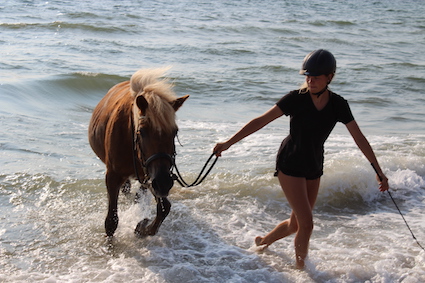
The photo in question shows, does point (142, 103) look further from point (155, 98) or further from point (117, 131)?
point (117, 131)

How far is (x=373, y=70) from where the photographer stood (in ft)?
56.0

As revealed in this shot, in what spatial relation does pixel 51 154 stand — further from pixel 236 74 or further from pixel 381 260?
pixel 236 74

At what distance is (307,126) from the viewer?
4.16 meters

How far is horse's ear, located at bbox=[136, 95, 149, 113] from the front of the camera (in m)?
4.40

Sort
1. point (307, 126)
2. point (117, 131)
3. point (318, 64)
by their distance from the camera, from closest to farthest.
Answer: point (318, 64) → point (307, 126) → point (117, 131)

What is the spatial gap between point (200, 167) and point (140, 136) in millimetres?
3641

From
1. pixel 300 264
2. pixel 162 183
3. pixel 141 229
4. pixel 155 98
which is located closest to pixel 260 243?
pixel 300 264

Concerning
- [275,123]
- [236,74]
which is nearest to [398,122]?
[275,123]

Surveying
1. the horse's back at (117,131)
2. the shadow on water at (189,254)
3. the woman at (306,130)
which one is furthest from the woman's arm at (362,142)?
the horse's back at (117,131)

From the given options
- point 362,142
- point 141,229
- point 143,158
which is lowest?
point 141,229

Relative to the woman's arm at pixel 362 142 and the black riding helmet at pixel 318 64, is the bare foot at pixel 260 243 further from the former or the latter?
the black riding helmet at pixel 318 64

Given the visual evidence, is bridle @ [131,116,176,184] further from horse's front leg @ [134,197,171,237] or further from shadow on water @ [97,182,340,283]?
shadow on water @ [97,182,340,283]

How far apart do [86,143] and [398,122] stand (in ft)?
21.0

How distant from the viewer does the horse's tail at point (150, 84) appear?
184 inches
